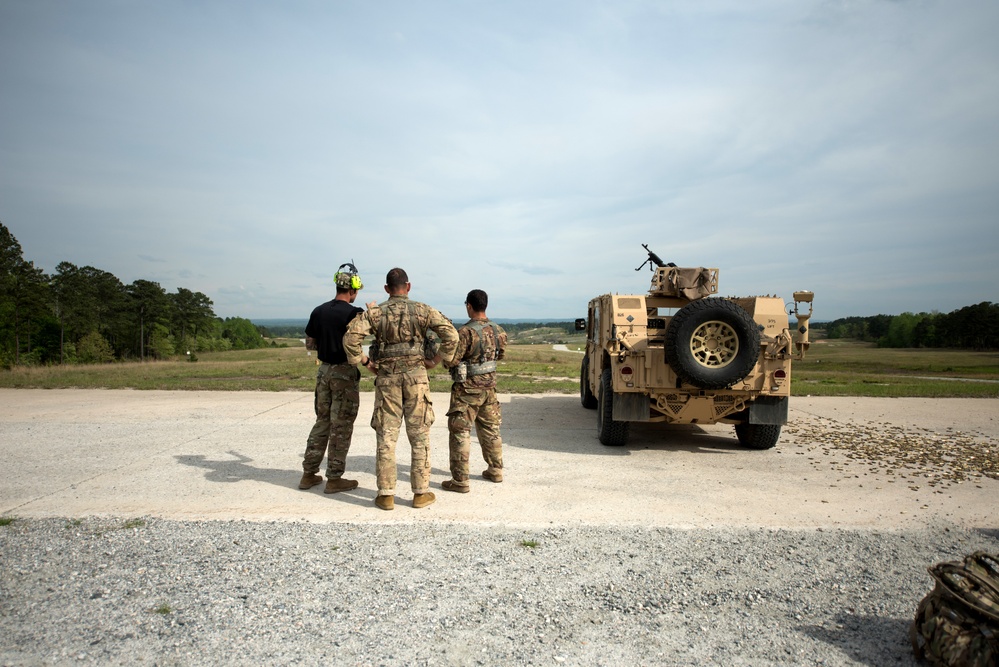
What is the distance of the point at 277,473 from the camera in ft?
20.2

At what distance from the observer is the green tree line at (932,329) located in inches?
1401

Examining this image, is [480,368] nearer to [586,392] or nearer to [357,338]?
[357,338]

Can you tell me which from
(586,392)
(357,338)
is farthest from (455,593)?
(586,392)

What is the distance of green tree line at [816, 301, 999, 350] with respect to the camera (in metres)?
35.6

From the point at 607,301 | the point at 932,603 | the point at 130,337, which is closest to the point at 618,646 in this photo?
the point at 932,603

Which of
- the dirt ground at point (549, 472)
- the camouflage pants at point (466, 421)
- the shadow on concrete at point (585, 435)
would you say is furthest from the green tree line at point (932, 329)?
the camouflage pants at point (466, 421)

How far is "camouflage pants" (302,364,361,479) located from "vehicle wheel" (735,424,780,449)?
5341 millimetres

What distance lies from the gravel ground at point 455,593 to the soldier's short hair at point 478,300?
2.17 metres

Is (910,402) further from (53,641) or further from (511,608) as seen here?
(53,641)

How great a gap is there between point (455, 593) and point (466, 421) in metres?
2.20

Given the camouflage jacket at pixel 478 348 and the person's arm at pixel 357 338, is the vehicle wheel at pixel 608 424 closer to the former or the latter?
the camouflage jacket at pixel 478 348

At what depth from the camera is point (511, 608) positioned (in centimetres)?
320

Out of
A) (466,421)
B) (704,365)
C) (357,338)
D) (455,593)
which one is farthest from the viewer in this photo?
→ (704,365)

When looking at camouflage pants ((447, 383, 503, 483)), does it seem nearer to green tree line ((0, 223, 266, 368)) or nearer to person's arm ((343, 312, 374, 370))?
person's arm ((343, 312, 374, 370))
